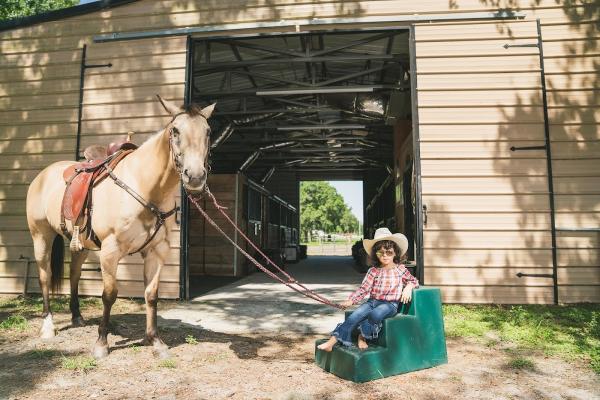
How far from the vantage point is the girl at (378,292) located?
3.47 m

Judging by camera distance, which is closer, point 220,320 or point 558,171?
point 220,320

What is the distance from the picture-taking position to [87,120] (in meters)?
7.69

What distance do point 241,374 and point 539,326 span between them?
402 centimetres

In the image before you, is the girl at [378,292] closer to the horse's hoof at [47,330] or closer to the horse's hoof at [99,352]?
the horse's hoof at [99,352]

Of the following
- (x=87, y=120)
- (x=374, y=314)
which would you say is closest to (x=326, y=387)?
(x=374, y=314)

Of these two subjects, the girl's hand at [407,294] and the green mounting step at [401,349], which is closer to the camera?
the green mounting step at [401,349]

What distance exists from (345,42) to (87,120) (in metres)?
5.93

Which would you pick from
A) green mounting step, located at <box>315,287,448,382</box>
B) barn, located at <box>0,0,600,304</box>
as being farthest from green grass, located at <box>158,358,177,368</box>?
barn, located at <box>0,0,600,304</box>

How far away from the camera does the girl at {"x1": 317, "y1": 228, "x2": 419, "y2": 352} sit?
11.4 ft

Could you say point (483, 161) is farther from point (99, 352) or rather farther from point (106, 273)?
→ point (99, 352)

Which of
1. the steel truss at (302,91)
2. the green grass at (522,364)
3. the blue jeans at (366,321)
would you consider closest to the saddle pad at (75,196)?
the blue jeans at (366,321)

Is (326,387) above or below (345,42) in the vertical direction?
below

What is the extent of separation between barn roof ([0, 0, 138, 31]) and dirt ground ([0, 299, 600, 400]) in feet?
21.3

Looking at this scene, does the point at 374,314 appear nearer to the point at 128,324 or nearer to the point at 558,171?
the point at 128,324
